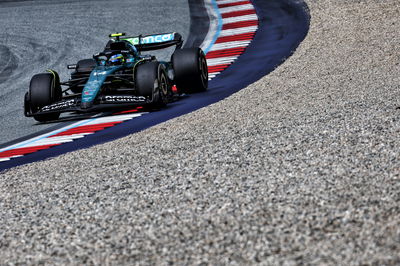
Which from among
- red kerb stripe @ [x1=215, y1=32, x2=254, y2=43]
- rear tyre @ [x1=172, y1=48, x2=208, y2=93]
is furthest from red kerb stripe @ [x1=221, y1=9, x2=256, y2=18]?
rear tyre @ [x1=172, y1=48, x2=208, y2=93]

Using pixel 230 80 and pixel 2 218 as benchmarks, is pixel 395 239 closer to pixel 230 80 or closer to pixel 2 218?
pixel 2 218

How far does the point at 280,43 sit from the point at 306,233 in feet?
46.2

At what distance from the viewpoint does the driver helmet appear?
12.5m

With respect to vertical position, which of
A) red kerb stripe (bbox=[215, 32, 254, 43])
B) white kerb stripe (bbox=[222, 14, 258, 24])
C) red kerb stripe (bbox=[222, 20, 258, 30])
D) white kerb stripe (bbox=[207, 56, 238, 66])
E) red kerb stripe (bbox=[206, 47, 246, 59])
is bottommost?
white kerb stripe (bbox=[207, 56, 238, 66])

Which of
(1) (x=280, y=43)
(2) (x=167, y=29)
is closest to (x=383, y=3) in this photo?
(1) (x=280, y=43)

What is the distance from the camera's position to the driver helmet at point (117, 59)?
12477mm

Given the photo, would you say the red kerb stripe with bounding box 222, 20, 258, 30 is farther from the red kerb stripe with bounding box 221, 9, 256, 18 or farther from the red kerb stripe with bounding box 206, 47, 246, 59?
the red kerb stripe with bounding box 206, 47, 246, 59

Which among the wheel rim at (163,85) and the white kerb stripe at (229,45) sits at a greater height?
the wheel rim at (163,85)

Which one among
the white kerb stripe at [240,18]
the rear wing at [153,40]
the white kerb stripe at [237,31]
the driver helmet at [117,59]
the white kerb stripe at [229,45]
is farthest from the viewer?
the white kerb stripe at [240,18]

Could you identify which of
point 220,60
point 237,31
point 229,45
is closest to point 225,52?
point 229,45

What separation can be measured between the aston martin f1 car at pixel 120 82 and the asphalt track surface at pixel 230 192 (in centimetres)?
142

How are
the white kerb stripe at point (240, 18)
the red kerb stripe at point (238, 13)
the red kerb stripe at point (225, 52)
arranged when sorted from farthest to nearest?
the red kerb stripe at point (238, 13) → the white kerb stripe at point (240, 18) → the red kerb stripe at point (225, 52)

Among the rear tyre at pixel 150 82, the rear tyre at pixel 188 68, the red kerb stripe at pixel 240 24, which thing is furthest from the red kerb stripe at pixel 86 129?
the red kerb stripe at pixel 240 24

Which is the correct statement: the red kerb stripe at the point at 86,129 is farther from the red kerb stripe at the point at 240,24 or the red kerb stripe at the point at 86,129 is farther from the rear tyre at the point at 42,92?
the red kerb stripe at the point at 240,24
